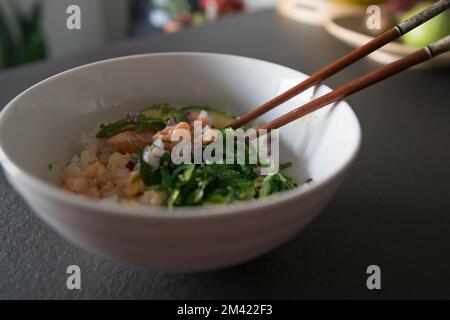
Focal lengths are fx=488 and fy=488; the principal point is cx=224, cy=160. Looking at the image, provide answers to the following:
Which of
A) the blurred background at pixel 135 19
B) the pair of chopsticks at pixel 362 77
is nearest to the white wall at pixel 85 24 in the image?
the blurred background at pixel 135 19

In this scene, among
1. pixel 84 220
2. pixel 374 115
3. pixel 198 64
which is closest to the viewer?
pixel 84 220

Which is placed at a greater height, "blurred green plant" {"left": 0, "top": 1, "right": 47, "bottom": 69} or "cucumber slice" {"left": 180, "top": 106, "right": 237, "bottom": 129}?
"blurred green plant" {"left": 0, "top": 1, "right": 47, "bottom": 69}

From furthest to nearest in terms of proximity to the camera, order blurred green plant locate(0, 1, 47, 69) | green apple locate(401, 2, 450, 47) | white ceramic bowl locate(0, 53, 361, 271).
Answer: blurred green plant locate(0, 1, 47, 69) < green apple locate(401, 2, 450, 47) < white ceramic bowl locate(0, 53, 361, 271)

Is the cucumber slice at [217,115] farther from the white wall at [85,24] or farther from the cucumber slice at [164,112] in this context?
the white wall at [85,24]

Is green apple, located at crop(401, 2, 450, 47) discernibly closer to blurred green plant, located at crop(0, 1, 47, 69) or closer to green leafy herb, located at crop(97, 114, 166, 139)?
green leafy herb, located at crop(97, 114, 166, 139)

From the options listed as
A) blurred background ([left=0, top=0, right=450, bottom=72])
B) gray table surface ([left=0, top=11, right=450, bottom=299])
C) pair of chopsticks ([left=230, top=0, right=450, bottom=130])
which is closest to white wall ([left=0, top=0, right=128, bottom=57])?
blurred background ([left=0, top=0, right=450, bottom=72])

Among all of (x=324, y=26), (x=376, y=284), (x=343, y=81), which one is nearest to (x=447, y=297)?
(x=376, y=284)
